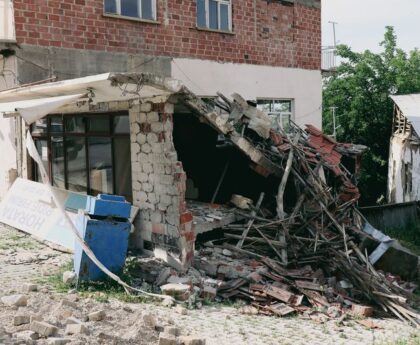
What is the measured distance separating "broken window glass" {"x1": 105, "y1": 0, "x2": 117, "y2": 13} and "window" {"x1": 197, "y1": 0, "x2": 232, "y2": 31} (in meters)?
2.66

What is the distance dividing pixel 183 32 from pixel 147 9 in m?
1.19

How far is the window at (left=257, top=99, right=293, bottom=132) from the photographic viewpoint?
16.8 meters

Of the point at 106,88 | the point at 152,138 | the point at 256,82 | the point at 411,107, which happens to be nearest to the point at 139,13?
the point at 256,82

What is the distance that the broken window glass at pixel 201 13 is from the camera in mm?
14711

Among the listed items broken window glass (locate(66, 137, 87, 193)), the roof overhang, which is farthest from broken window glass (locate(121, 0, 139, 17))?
the roof overhang

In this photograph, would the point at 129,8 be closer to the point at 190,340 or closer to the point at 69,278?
the point at 69,278

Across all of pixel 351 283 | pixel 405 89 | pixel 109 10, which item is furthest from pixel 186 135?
pixel 405 89

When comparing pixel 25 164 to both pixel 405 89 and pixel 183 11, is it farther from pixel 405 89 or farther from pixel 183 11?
pixel 405 89

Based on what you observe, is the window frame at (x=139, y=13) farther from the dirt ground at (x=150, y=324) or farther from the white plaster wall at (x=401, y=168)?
the white plaster wall at (x=401, y=168)

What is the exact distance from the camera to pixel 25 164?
12125 mm

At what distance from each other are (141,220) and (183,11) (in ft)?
23.5

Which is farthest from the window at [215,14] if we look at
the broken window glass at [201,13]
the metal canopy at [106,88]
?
the metal canopy at [106,88]

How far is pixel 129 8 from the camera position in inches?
520

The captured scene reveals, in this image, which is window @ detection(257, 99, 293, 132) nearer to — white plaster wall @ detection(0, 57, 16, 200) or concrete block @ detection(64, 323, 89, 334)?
white plaster wall @ detection(0, 57, 16, 200)
